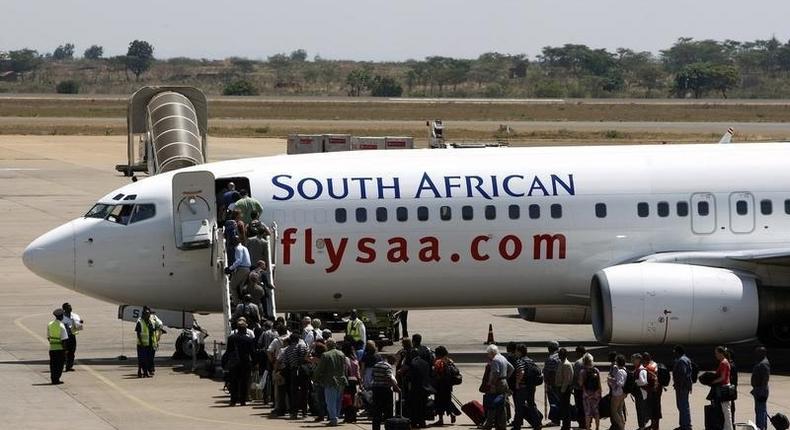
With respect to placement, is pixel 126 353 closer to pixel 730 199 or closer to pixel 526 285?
pixel 526 285

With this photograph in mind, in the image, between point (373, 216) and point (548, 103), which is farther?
point (548, 103)

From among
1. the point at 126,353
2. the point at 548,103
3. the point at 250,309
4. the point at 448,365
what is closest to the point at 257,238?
the point at 250,309

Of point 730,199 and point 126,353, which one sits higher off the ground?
point 730,199

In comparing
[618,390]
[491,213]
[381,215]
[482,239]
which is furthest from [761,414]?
[381,215]

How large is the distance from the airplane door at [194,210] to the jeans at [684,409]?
10963mm

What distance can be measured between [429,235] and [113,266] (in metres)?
6.56

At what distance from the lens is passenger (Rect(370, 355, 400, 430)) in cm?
2538

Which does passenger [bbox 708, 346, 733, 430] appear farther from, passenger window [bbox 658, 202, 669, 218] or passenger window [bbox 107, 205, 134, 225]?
passenger window [bbox 107, 205, 134, 225]

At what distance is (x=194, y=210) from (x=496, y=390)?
947 centimetres

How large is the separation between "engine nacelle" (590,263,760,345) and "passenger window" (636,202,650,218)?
4.83 feet

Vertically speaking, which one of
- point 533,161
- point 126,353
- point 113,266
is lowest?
point 126,353

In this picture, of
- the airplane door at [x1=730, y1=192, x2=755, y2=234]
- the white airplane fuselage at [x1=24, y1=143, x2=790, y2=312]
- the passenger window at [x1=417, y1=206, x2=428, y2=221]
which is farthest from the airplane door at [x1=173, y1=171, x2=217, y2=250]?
the airplane door at [x1=730, y1=192, x2=755, y2=234]

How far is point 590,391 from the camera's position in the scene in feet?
84.1

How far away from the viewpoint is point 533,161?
33.5 m
